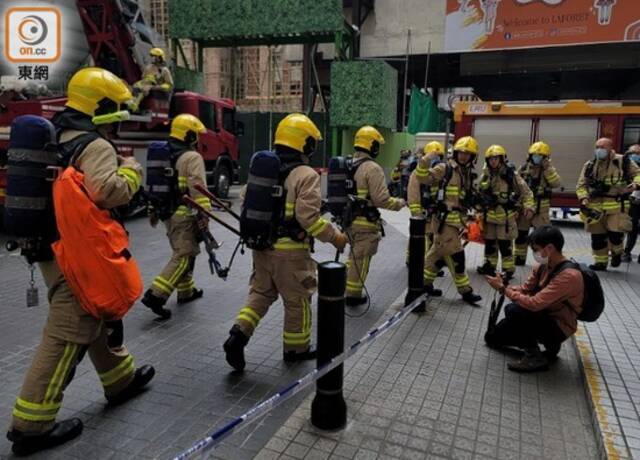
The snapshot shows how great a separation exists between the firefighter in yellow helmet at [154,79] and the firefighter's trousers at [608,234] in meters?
9.47

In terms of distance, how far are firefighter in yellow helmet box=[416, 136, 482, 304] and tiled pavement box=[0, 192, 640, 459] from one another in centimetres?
55

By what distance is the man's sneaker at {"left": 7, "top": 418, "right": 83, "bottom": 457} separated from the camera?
2.79m

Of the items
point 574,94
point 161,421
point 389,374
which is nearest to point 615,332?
point 389,374

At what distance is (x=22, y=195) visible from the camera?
2.77 meters

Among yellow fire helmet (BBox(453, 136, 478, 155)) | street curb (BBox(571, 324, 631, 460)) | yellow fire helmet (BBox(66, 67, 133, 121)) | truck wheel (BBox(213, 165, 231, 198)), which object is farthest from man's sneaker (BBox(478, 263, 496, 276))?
truck wheel (BBox(213, 165, 231, 198))

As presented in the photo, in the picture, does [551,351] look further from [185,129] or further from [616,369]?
[185,129]

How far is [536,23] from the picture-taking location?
18438mm

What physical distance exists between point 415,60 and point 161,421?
22052mm

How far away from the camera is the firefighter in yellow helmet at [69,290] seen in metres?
2.79

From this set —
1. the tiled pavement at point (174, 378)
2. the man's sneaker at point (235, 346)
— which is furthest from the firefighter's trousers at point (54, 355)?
the man's sneaker at point (235, 346)

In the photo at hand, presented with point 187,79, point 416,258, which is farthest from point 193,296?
point 187,79

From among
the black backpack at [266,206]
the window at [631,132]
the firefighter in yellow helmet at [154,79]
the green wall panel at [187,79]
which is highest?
the green wall panel at [187,79]

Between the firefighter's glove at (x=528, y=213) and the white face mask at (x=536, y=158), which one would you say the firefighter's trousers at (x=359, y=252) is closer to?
the firefighter's glove at (x=528, y=213)

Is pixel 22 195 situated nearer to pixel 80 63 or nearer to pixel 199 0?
pixel 80 63
